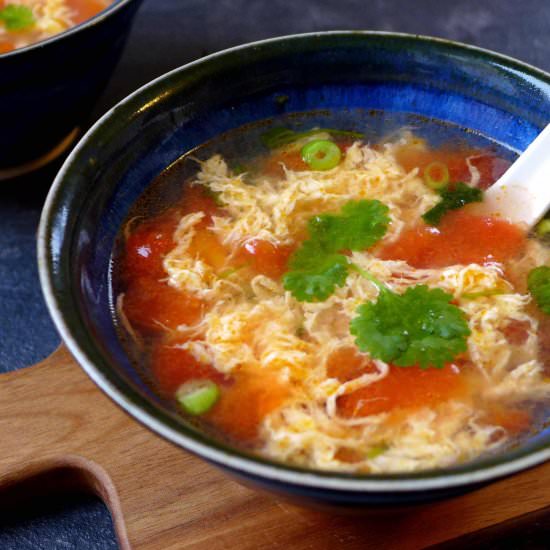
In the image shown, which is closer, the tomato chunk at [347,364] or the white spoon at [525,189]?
the tomato chunk at [347,364]

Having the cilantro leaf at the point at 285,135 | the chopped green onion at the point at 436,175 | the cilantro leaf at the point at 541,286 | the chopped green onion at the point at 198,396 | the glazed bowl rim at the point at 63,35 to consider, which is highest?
the glazed bowl rim at the point at 63,35

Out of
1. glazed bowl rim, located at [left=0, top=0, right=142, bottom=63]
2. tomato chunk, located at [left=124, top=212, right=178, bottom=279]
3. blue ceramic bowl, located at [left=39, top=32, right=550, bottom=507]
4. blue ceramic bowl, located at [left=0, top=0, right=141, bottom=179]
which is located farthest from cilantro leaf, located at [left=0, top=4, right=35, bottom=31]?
tomato chunk, located at [left=124, top=212, right=178, bottom=279]

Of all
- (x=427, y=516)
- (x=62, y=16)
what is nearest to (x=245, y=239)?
(x=427, y=516)

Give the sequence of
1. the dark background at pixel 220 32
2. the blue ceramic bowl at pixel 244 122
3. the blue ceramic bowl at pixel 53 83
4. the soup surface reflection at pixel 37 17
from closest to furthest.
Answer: the blue ceramic bowl at pixel 244 122, the blue ceramic bowl at pixel 53 83, the dark background at pixel 220 32, the soup surface reflection at pixel 37 17

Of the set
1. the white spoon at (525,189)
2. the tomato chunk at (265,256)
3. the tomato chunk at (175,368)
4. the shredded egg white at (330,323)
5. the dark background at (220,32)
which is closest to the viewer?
the shredded egg white at (330,323)

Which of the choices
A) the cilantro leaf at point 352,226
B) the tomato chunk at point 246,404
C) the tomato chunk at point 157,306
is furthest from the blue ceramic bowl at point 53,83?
the tomato chunk at point 246,404

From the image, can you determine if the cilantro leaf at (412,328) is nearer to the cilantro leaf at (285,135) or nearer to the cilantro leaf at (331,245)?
the cilantro leaf at (331,245)

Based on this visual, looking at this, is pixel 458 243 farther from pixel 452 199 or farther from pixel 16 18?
pixel 16 18

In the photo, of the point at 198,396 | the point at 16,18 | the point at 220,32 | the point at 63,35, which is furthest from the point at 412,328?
the point at 220,32

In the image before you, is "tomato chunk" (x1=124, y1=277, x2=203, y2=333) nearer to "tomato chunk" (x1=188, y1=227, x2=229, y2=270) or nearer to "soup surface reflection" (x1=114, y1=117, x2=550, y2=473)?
"soup surface reflection" (x1=114, y1=117, x2=550, y2=473)
